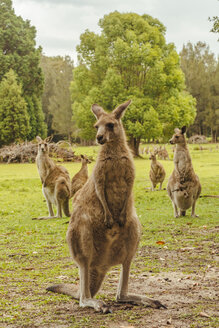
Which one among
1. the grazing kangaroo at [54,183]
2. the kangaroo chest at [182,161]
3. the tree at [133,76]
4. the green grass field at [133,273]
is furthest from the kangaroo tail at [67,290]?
the tree at [133,76]

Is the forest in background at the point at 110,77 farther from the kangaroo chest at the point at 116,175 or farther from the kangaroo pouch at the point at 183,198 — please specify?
the kangaroo chest at the point at 116,175

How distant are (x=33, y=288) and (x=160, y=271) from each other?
1.25 metres

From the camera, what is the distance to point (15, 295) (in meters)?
3.38

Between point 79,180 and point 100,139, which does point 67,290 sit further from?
point 79,180

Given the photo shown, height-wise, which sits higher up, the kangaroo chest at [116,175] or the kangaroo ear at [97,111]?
the kangaroo ear at [97,111]

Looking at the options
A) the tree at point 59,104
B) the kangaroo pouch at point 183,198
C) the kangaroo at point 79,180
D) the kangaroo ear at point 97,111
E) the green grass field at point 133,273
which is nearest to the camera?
the green grass field at point 133,273

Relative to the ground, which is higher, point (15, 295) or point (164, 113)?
point (164, 113)

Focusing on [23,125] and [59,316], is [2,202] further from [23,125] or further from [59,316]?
[23,125]

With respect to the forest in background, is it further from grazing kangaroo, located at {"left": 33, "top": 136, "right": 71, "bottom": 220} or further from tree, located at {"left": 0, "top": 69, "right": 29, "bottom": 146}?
grazing kangaroo, located at {"left": 33, "top": 136, "right": 71, "bottom": 220}

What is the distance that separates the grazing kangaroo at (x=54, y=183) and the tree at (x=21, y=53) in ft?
68.2

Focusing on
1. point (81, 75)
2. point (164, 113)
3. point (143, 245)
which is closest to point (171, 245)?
point (143, 245)

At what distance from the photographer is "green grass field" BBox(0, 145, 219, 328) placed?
9.03 feet

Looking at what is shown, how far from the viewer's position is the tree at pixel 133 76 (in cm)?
2577

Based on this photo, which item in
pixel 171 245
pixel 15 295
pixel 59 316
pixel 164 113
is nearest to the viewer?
pixel 59 316
